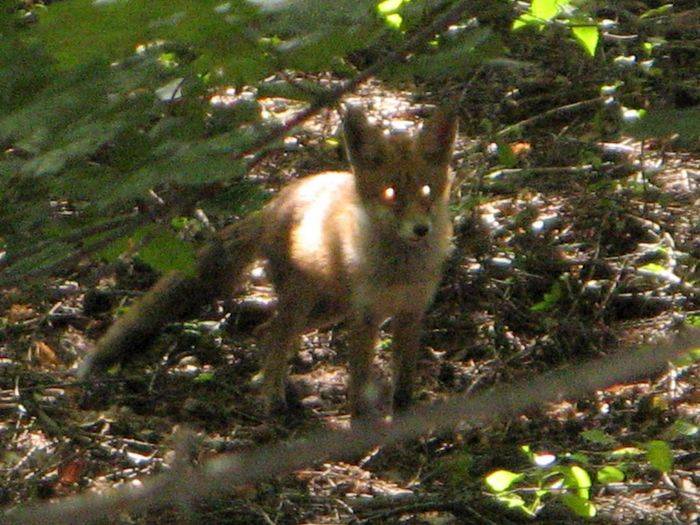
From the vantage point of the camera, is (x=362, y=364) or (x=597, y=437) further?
(x=362, y=364)

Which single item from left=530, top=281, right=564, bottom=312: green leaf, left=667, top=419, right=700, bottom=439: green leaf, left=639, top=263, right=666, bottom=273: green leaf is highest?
left=667, top=419, right=700, bottom=439: green leaf

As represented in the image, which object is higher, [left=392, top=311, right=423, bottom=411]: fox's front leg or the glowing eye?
the glowing eye

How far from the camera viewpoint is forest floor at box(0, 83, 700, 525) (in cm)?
486

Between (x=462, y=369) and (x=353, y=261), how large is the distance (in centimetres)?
83

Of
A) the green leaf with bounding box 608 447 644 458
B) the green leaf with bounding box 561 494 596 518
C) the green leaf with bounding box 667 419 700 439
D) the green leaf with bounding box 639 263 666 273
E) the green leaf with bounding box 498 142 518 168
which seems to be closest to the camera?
the green leaf with bounding box 561 494 596 518

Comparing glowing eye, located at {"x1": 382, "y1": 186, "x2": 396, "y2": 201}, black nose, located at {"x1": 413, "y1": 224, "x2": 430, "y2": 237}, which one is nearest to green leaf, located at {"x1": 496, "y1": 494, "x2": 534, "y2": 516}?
black nose, located at {"x1": 413, "y1": 224, "x2": 430, "y2": 237}

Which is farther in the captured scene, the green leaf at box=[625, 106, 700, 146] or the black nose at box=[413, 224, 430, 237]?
the black nose at box=[413, 224, 430, 237]

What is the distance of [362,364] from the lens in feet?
18.8

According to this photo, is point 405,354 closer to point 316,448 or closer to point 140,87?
point 140,87

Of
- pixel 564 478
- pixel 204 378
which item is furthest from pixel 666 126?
pixel 204 378

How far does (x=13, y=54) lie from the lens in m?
2.48

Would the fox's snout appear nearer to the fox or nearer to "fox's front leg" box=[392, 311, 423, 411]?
the fox

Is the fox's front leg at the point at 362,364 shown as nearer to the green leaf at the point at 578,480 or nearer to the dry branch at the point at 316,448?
the green leaf at the point at 578,480

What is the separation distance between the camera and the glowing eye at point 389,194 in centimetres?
575
